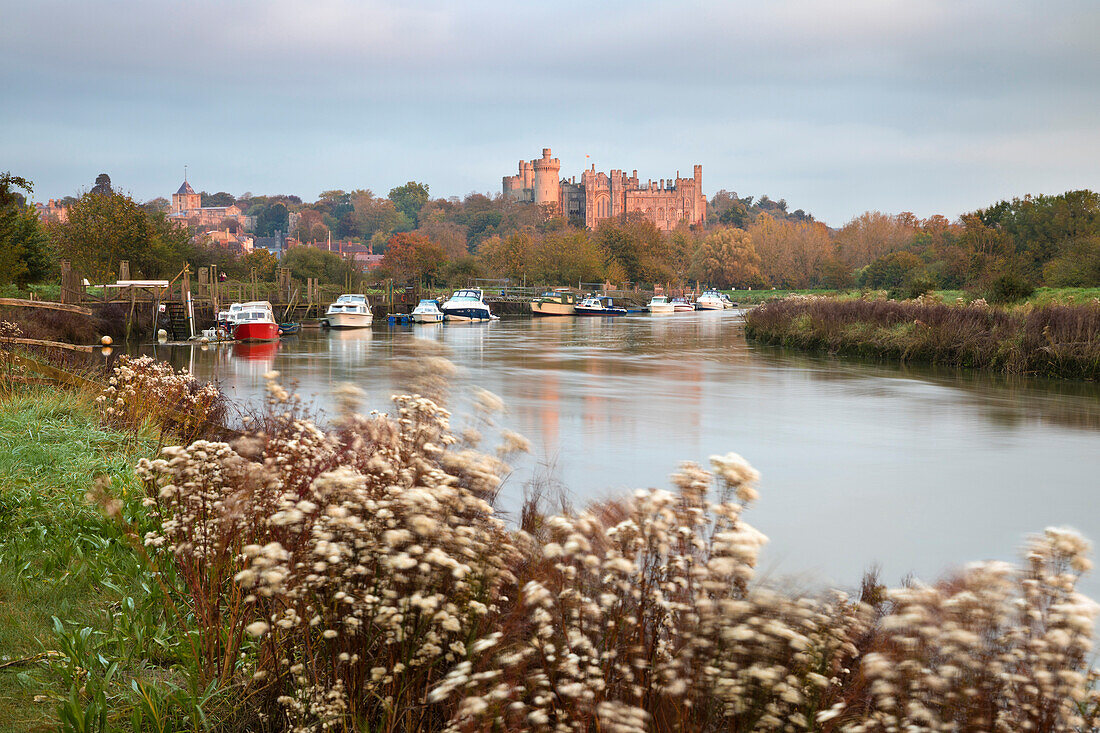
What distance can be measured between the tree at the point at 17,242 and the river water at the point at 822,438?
5285mm

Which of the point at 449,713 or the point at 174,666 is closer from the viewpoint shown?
the point at 449,713

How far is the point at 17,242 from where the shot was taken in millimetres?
28641

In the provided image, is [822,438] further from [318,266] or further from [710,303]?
[710,303]

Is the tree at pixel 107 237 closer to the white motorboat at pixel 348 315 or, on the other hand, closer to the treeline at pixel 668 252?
the treeline at pixel 668 252

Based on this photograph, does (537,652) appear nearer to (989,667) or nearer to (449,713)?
(449,713)

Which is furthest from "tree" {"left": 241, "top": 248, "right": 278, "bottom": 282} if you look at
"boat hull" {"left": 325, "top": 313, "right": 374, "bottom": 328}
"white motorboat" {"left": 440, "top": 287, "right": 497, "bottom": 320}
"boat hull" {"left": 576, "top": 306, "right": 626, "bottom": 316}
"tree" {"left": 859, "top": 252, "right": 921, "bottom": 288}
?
"tree" {"left": 859, "top": 252, "right": 921, "bottom": 288}

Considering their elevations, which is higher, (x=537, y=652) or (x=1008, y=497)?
(x=537, y=652)

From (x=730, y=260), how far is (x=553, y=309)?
153 feet

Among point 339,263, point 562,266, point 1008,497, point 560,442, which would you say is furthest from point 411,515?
point 562,266

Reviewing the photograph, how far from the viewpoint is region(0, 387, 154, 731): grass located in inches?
160

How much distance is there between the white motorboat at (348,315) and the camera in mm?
51969

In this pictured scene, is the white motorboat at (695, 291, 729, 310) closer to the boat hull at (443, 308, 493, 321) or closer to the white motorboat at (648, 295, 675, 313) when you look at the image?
the white motorboat at (648, 295, 675, 313)

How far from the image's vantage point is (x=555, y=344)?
40375 millimetres

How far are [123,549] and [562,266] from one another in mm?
97720
